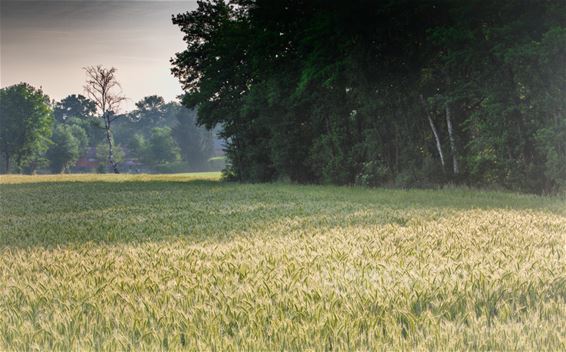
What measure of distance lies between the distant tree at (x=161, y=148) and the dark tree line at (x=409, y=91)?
89299mm

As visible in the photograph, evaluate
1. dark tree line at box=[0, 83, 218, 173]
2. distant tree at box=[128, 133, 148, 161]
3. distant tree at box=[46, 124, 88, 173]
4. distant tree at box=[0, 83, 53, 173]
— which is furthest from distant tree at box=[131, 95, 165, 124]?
distant tree at box=[0, 83, 53, 173]

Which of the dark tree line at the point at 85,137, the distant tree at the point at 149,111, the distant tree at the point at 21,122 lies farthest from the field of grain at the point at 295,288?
the distant tree at the point at 149,111

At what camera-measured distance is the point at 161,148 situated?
127m

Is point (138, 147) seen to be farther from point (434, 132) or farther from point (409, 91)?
point (434, 132)

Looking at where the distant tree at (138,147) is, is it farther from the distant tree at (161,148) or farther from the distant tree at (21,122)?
the distant tree at (21,122)

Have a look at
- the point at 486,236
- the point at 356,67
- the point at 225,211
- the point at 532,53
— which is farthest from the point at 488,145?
the point at 486,236

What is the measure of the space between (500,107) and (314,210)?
9787 millimetres

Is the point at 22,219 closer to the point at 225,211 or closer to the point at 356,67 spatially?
the point at 225,211

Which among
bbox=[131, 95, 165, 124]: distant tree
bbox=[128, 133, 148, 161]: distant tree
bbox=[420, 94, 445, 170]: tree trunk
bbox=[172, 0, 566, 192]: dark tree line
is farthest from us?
bbox=[131, 95, 165, 124]: distant tree

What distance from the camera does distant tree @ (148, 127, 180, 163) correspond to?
126 m

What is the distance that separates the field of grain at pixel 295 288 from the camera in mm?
3873

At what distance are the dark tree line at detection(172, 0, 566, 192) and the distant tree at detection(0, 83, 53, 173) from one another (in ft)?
188

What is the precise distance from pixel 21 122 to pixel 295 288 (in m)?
89.8

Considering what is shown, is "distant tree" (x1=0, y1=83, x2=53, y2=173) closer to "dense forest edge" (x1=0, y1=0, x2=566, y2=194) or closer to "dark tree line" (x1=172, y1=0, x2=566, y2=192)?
"dense forest edge" (x1=0, y1=0, x2=566, y2=194)
